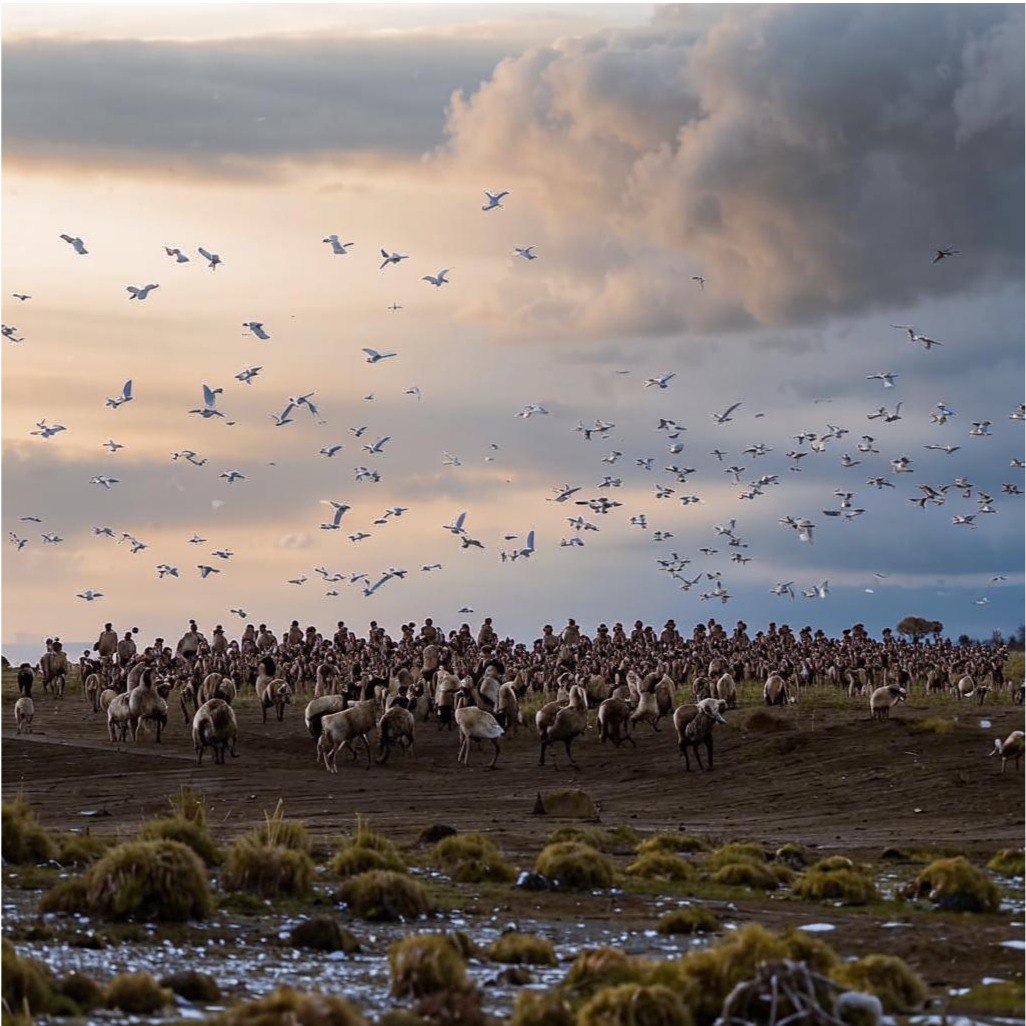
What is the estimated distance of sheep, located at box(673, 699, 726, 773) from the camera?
42469 millimetres

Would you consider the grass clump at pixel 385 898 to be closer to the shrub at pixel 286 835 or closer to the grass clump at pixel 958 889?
the shrub at pixel 286 835

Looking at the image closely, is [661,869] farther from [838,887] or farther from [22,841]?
[22,841]

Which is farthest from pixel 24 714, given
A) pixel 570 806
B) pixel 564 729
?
pixel 570 806

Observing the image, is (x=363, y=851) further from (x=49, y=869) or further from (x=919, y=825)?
(x=919, y=825)

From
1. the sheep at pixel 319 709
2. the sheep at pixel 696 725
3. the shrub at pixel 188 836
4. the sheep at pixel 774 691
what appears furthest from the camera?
the sheep at pixel 774 691

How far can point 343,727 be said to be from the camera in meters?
45.0

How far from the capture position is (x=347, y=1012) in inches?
541

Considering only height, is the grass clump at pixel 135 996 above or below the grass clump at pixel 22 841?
below

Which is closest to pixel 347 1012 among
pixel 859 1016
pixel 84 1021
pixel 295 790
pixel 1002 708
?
pixel 84 1021

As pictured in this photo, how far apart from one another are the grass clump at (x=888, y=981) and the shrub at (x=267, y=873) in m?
7.68

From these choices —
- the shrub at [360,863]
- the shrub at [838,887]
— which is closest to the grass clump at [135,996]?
the shrub at [360,863]

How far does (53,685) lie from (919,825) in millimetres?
42951

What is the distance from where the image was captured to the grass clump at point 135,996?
1521 cm

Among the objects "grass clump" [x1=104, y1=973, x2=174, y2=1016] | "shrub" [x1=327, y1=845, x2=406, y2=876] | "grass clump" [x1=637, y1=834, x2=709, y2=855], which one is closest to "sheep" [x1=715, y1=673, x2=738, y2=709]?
"grass clump" [x1=637, y1=834, x2=709, y2=855]
